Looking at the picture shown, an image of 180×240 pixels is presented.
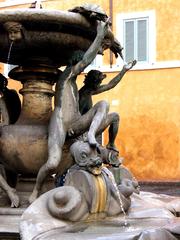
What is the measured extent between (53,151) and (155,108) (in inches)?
515

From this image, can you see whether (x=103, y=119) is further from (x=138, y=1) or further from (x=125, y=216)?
(x=138, y=1)

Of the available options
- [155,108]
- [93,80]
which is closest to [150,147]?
[155,108]

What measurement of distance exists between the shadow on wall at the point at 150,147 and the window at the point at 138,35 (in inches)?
74.4

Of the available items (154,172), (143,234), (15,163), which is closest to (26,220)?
(143,234)

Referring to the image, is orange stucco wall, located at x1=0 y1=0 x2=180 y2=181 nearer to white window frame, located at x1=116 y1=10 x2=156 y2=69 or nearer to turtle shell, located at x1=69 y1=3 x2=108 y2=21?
white window frame, located at x1=116 y1=10 x2=156 y2=69

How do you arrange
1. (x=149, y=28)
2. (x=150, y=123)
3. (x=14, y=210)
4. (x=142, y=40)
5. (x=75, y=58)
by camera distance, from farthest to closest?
(x=142, y=40) < (x=149, y=28) < (x=150, y=123) < (x=75, y=58) < (x=14, y=210)

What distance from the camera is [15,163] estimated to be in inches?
191

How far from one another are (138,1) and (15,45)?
13206 millimetres

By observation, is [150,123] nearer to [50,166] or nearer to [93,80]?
[93,80]

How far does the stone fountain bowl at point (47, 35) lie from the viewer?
14.7ft

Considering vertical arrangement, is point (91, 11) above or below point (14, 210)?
above

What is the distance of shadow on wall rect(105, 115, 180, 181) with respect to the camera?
16.8 metres

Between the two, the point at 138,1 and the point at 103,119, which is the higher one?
the point at 138,1

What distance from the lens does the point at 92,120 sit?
180 inches
